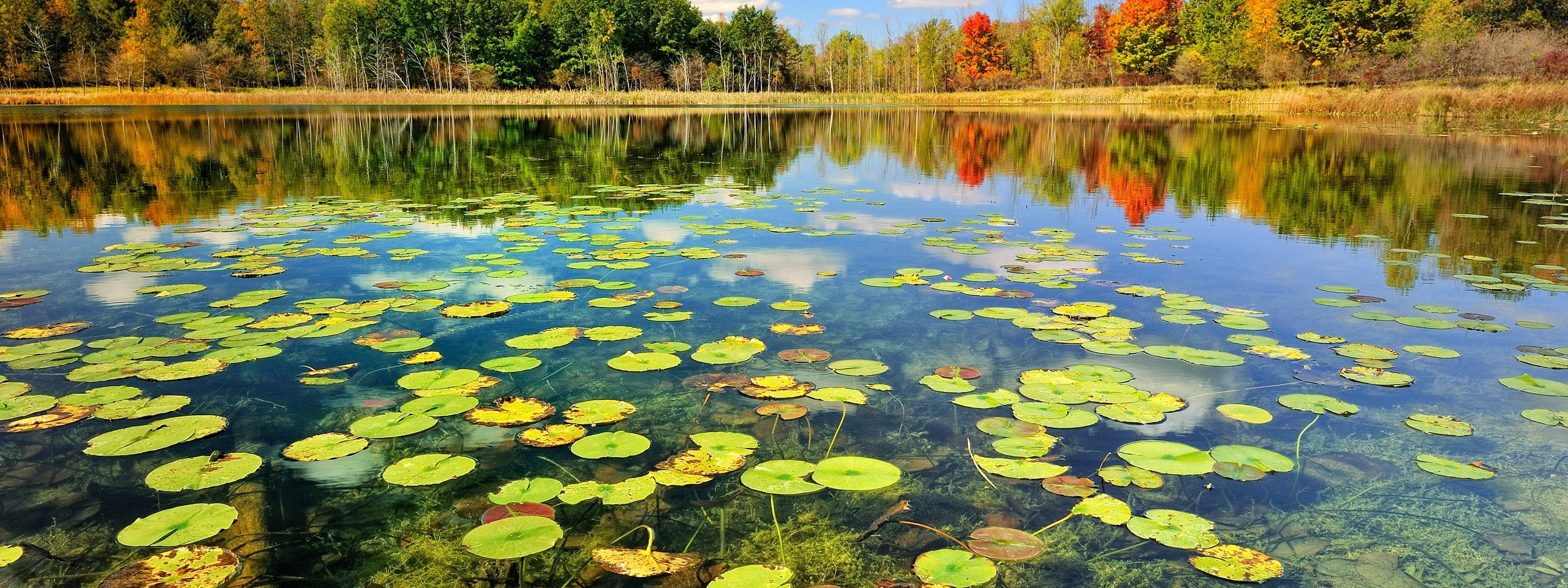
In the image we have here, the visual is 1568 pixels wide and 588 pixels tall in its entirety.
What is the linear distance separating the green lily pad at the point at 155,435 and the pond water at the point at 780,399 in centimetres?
2

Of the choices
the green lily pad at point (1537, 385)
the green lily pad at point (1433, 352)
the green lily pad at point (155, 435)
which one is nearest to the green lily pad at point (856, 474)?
the green lily pad at point (155, 435)

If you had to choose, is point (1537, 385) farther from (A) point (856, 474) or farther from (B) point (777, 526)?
(B) point (777, 526)

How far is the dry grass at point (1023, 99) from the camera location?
2175 centimetres

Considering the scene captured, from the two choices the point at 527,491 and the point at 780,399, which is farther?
the point at 780,399

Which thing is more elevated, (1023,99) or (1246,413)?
(1023,99)

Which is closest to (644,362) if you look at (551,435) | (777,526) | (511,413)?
(511,413)

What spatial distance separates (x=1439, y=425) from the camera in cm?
→ 273

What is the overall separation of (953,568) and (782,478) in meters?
0.61

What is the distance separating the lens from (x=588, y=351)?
344 cm

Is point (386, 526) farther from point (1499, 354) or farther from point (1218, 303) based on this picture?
point (1499, 354)

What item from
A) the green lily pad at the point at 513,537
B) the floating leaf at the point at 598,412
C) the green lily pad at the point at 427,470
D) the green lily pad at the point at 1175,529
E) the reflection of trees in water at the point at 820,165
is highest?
the reflection of trees in water at the point at 820,165

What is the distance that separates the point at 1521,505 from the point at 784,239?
15.2 ft

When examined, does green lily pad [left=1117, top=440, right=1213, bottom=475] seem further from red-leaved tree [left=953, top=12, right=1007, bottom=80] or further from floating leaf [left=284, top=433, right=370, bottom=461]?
red-leaved tree [left=953, top=12, right=1007, bottom=80]

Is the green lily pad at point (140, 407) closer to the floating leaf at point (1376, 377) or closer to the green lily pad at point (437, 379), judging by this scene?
the green lily pad at point (437, 379)
